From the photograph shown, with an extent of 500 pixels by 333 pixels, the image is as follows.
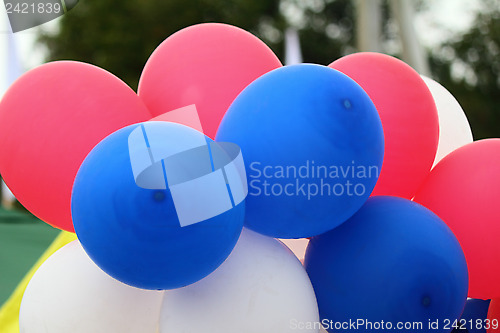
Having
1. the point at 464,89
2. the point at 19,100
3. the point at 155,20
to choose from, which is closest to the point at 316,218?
the point at 19,100

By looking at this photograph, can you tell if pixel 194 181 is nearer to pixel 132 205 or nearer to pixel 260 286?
pixel 132 205

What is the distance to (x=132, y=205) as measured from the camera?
103 cm

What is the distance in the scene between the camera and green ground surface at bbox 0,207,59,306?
9.23ft

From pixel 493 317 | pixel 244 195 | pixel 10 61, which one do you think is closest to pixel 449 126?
pixel 493 317

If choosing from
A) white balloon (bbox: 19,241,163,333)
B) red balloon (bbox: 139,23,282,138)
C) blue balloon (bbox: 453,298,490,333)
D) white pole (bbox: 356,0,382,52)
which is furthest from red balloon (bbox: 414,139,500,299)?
white pole (bbox: 356,0,382,52)

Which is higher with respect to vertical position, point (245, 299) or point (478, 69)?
point (245, 299)

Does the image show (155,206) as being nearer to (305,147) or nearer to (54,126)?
(305,147)

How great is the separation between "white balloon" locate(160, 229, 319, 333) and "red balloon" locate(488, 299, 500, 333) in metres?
0.63

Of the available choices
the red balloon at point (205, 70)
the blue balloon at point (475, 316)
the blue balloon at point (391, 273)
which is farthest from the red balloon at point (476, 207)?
the red balloon at point (205, 70)

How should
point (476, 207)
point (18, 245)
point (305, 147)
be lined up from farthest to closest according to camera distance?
point (18, 245), point (476, 207), point (305, 147)

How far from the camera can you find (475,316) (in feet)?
5.85

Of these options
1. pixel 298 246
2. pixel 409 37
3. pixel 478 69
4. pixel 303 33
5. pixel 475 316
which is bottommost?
pixel 478 69

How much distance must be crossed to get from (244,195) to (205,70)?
43 cm

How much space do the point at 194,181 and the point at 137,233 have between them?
0.46 feet
